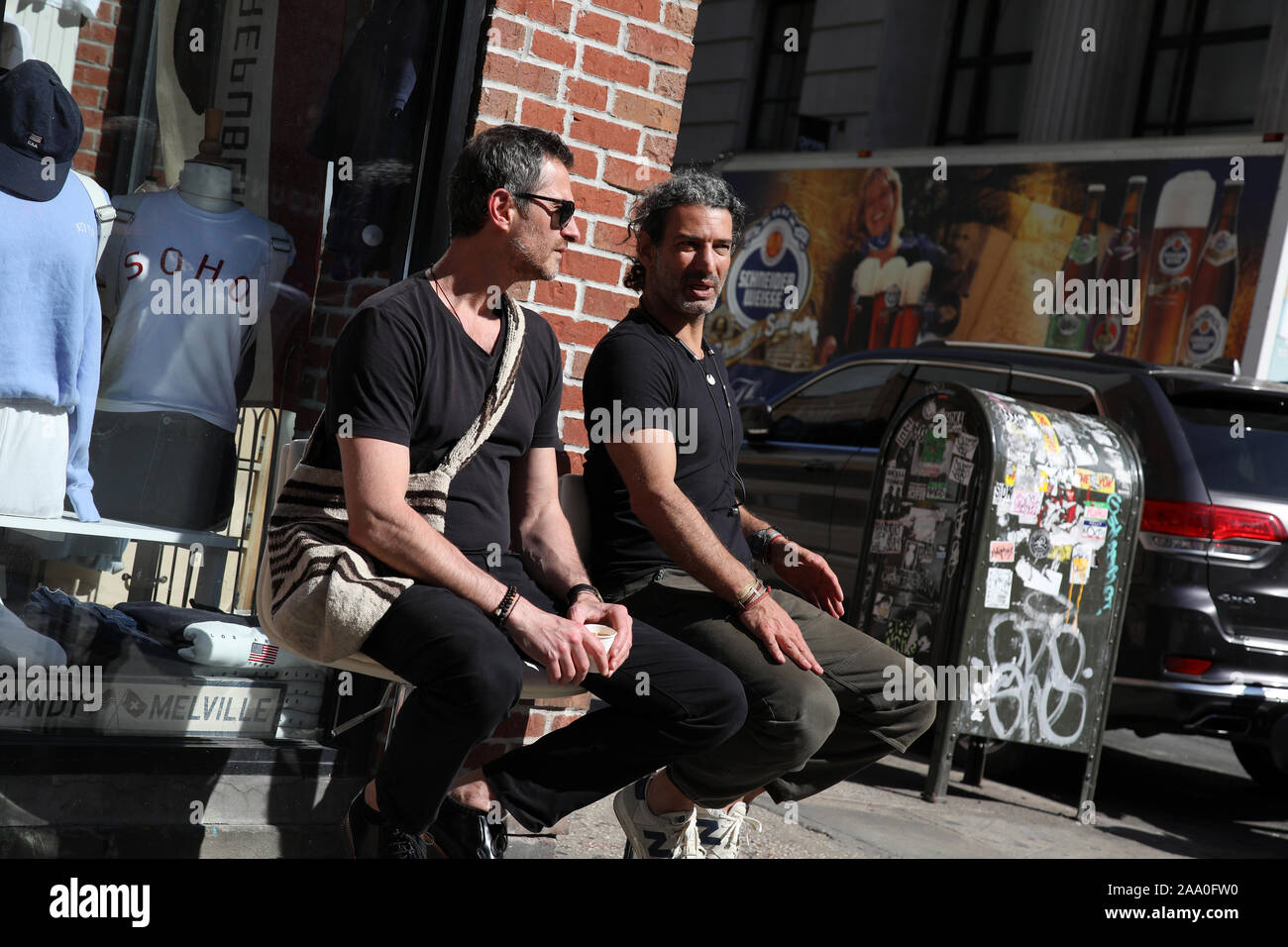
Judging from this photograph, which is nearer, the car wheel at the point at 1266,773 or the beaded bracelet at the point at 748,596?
the beaded bracelet at the point at 748,596

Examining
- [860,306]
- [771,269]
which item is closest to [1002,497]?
[860,306]

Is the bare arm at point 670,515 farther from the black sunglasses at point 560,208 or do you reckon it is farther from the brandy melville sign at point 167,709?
the brandy melville sign at point 167,709

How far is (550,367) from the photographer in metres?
3.32

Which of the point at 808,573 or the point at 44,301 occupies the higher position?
the point at 44,301

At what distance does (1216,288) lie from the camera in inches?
401

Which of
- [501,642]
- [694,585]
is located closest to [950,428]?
[694,585]

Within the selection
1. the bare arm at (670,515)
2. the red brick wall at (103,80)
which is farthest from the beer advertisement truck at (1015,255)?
the red brick wall at (103,80)

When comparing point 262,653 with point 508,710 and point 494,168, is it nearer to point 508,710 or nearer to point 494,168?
point 508,710

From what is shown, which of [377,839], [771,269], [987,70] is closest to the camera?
[377,839]

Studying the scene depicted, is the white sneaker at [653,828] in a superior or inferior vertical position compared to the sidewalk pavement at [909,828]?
superior

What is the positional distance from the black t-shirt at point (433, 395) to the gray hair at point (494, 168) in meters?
0.21

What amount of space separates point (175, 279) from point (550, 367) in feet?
3.75

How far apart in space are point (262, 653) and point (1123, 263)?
885 cm

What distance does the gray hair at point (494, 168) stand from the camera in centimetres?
313
